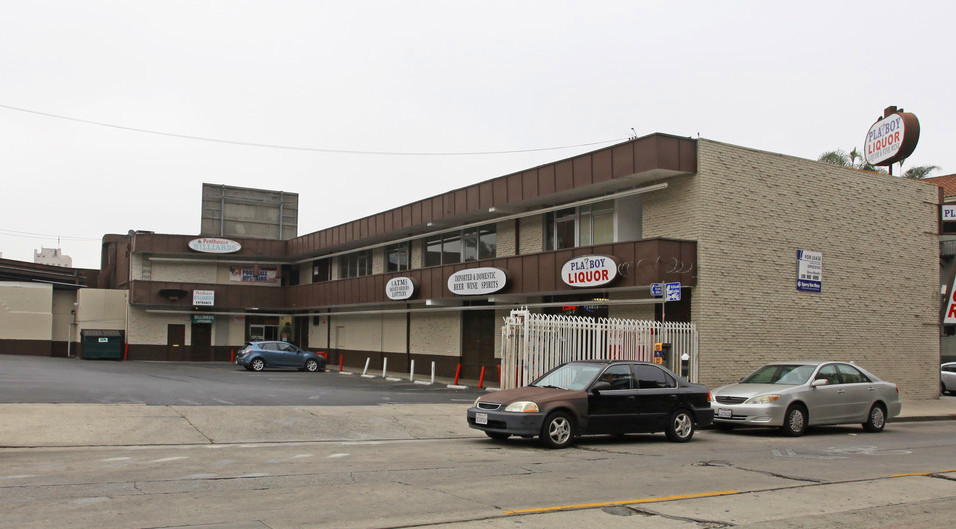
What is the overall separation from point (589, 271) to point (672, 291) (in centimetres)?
361

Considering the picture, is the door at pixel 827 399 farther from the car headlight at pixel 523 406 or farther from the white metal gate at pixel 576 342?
the car headlight at pixel 523 406

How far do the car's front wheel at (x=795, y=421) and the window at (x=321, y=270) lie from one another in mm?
29801

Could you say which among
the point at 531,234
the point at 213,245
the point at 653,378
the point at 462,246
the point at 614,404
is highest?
the point at 213,245

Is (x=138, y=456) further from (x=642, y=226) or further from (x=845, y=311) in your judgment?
(x=845, y=311)

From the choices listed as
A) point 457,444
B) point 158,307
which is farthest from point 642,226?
point 158,307

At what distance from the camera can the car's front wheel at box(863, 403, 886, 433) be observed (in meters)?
17.1

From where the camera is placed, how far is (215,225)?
5512 centimetres

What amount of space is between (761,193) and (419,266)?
15.4 m

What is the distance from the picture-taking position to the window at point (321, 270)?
139 ft

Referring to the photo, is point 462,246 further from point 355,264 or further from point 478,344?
point 355,264

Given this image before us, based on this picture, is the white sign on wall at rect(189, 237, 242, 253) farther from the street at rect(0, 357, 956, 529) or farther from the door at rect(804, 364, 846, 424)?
the door at rect(804, 364, 846, 424)

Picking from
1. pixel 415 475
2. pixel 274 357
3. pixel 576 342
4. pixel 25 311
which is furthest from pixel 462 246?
pixel 25 311

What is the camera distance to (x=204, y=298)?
43.6 metres

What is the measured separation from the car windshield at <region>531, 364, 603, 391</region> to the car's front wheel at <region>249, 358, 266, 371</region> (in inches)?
929
